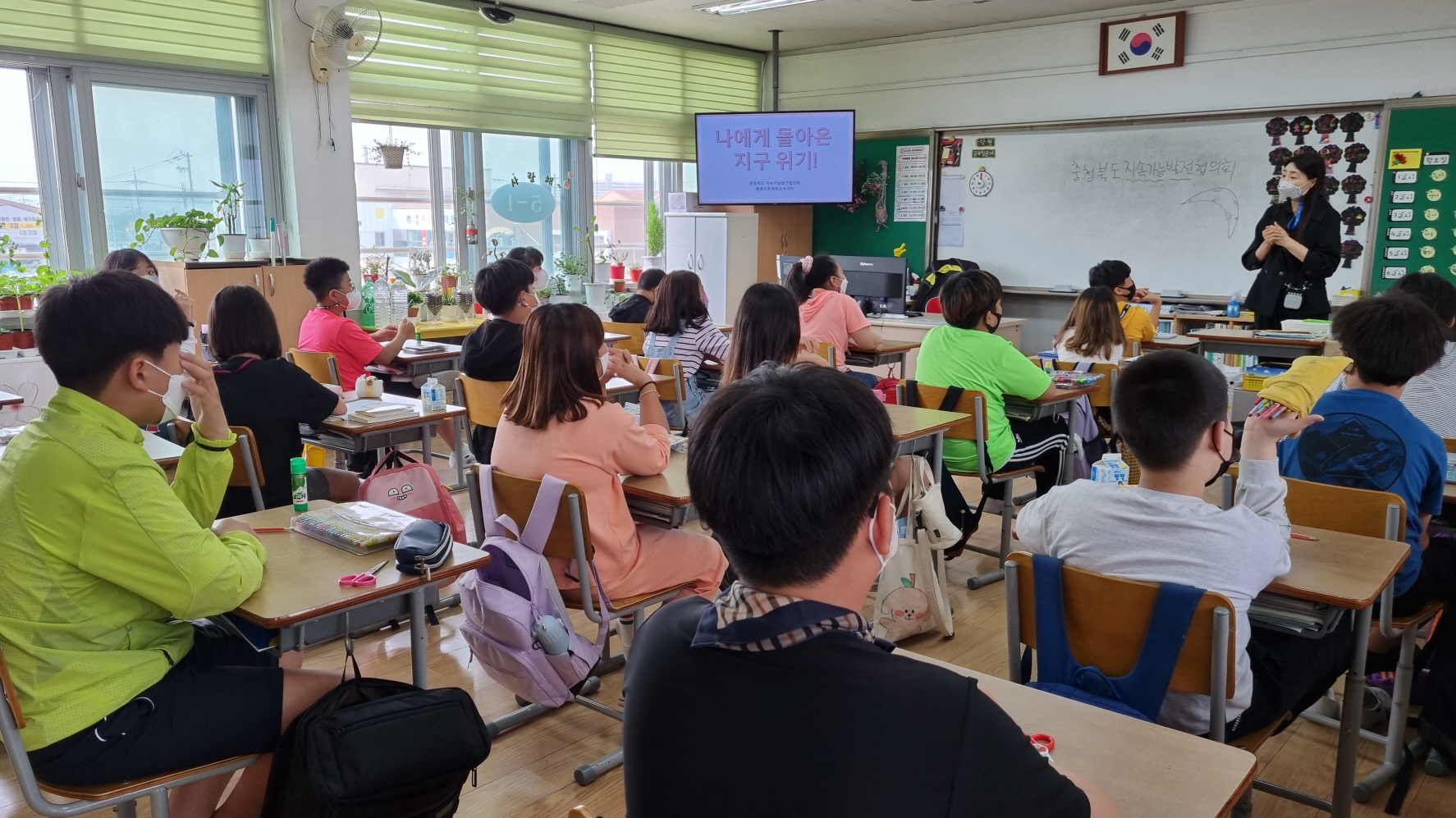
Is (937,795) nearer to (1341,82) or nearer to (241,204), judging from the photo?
(241,204)

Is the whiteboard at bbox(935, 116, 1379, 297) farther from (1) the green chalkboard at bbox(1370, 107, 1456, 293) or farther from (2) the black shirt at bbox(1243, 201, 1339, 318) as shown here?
(2) the black shirt at bbox(1243, 201, 1339, 318)

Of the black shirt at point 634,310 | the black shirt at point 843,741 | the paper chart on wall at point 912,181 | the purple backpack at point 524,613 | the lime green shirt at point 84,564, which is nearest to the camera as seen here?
the black shirt at point 843,741

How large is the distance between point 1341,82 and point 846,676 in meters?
7.41

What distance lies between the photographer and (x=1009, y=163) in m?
8.32

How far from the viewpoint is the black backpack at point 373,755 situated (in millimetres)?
1679

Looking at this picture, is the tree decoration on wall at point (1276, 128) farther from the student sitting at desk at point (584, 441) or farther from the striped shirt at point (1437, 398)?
the student sitting at desk at point (584, 441)

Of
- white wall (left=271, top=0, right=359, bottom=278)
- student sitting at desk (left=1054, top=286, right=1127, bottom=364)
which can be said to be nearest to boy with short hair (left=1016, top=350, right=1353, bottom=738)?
student sitting at desk (left=1054, top=286, right=1127, bottom=364)

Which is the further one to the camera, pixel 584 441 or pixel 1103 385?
pixel 1103 385

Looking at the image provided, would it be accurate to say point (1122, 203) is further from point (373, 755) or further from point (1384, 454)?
point (373, 755)

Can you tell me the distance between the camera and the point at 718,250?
29.1ft

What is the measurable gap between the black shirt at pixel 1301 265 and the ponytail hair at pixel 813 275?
7.37 ft

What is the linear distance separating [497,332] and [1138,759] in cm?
323

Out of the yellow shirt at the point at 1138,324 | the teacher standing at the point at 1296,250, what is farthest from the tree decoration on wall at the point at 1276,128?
the yellow shirt at the point at 1138,324

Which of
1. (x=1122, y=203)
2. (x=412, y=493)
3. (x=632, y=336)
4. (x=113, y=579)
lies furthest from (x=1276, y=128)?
(x=113, y=579)
